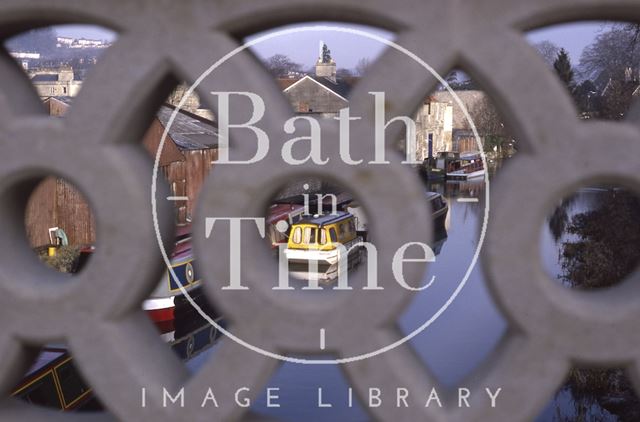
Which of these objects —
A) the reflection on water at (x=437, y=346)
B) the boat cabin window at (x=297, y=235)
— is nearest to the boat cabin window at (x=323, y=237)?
the boat cabin window at (x=297, y=235)

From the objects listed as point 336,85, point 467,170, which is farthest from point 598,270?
point 467,170

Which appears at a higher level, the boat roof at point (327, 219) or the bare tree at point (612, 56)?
the bare tree at point (612, 56)

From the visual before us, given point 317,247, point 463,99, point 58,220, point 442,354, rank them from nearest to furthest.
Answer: point 442,354, point 317,247, point 58,220, point 463,99

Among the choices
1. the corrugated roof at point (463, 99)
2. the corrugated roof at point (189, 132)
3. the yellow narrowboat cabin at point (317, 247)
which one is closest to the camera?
the yellow narrowboat cabin at point (317, 247)

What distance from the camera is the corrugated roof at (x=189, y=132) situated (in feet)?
52.3

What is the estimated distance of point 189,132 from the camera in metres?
16.9

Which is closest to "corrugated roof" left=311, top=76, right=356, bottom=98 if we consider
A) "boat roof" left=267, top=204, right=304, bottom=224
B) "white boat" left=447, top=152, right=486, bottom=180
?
"white boat" left=447, top=152, right=486, bottom=180

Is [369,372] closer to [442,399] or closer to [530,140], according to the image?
[442,399]

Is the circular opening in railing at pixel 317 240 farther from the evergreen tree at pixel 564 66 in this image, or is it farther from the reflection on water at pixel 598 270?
the evergreen tree at pixel 564 66

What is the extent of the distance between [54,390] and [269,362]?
16.3 feet

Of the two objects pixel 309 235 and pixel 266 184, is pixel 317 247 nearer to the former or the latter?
pixel 309 235

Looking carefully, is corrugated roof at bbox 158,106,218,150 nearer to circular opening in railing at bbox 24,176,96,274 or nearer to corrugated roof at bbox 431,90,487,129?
circular opening in railing at bbox 24,176,96,274

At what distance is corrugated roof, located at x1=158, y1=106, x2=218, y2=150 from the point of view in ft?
52.3

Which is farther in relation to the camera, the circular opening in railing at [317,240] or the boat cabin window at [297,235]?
the boat cabin window at [297,235]
